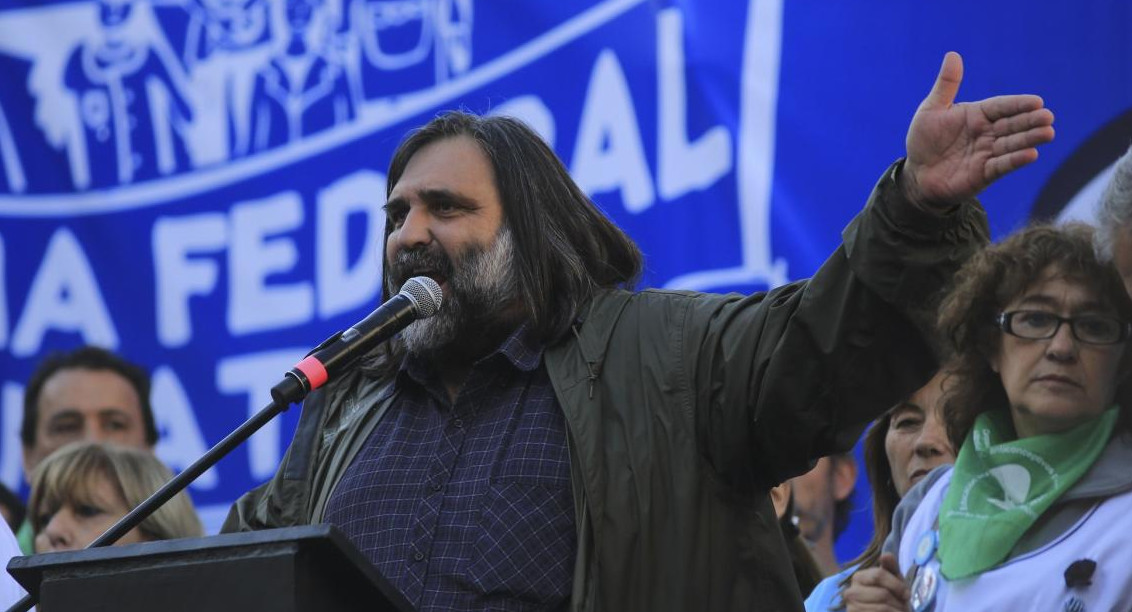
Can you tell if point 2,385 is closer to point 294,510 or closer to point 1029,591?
point 294,510

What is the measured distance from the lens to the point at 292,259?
5766mm

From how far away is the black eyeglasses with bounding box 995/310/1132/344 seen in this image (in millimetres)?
3188

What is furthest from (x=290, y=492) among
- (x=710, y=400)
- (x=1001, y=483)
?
(x=1001, y=483)

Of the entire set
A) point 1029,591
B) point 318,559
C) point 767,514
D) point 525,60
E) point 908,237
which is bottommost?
point 1029,591

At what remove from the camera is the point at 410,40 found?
5680 mm

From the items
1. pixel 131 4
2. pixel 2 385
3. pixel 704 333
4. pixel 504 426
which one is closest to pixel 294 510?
pixel 504 426

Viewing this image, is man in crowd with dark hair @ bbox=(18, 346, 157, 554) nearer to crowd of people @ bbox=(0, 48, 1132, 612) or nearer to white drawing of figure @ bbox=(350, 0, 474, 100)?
white drawing of figure @ bbox=(350, 0, 474, 100)

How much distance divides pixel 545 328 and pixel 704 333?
412 mm

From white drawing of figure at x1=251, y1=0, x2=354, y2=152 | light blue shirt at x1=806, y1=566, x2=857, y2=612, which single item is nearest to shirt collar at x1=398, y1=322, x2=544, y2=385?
light blue shirt at x1=806, y1=566, x2=857, y2=612

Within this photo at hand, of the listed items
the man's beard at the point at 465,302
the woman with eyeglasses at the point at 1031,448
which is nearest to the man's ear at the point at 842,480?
the woman with eyeglasses at the point at 1031,448

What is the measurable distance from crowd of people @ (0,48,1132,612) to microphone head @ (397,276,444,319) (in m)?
0.25

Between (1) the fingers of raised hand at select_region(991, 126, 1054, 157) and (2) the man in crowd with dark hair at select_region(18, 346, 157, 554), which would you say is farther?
(2) the man in crowd with dark hair at select_region(18, 346, 157, 554)

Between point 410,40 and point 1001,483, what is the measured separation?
3.13 m

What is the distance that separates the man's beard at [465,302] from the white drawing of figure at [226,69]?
2712 millimetres
